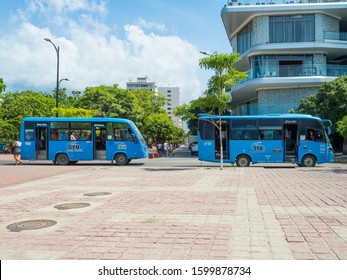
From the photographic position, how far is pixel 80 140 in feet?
79.4

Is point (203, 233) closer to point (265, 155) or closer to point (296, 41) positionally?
point (265, 155)

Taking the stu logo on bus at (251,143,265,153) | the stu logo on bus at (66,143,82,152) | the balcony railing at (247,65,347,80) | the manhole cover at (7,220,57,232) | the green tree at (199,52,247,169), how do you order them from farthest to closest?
the balcony railing at (247,65,347,80) < the stu logo on bus at (66,143,82,152) < the stu logo on bus at (251,143,265,153) < the green tree at (199,52,247,169) < the manhole cover at (7,220,57,232)

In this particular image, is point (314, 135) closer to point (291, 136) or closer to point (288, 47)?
point (291, 136)

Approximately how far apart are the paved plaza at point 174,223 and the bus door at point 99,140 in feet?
42.2

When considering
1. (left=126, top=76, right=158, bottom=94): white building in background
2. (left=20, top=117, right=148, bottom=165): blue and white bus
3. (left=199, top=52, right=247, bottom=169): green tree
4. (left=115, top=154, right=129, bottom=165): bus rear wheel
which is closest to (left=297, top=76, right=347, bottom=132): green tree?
(left=199, top=52, right=247, bottom=169): green tree

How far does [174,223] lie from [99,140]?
18372 mm

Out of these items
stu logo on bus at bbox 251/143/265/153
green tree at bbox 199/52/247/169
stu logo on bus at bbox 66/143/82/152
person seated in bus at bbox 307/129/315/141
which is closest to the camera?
green tree at bbox 199/52/247/169

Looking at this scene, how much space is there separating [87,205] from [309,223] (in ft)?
15.8

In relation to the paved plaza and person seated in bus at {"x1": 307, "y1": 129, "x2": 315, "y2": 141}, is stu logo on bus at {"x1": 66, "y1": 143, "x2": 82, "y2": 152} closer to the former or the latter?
the paved plaza

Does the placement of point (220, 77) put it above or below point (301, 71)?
below

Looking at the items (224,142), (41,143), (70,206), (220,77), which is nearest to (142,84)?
(41,143)

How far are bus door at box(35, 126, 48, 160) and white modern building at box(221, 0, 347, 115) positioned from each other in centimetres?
1969

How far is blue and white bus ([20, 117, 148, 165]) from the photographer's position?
953 inches

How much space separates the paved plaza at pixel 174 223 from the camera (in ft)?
16.3
